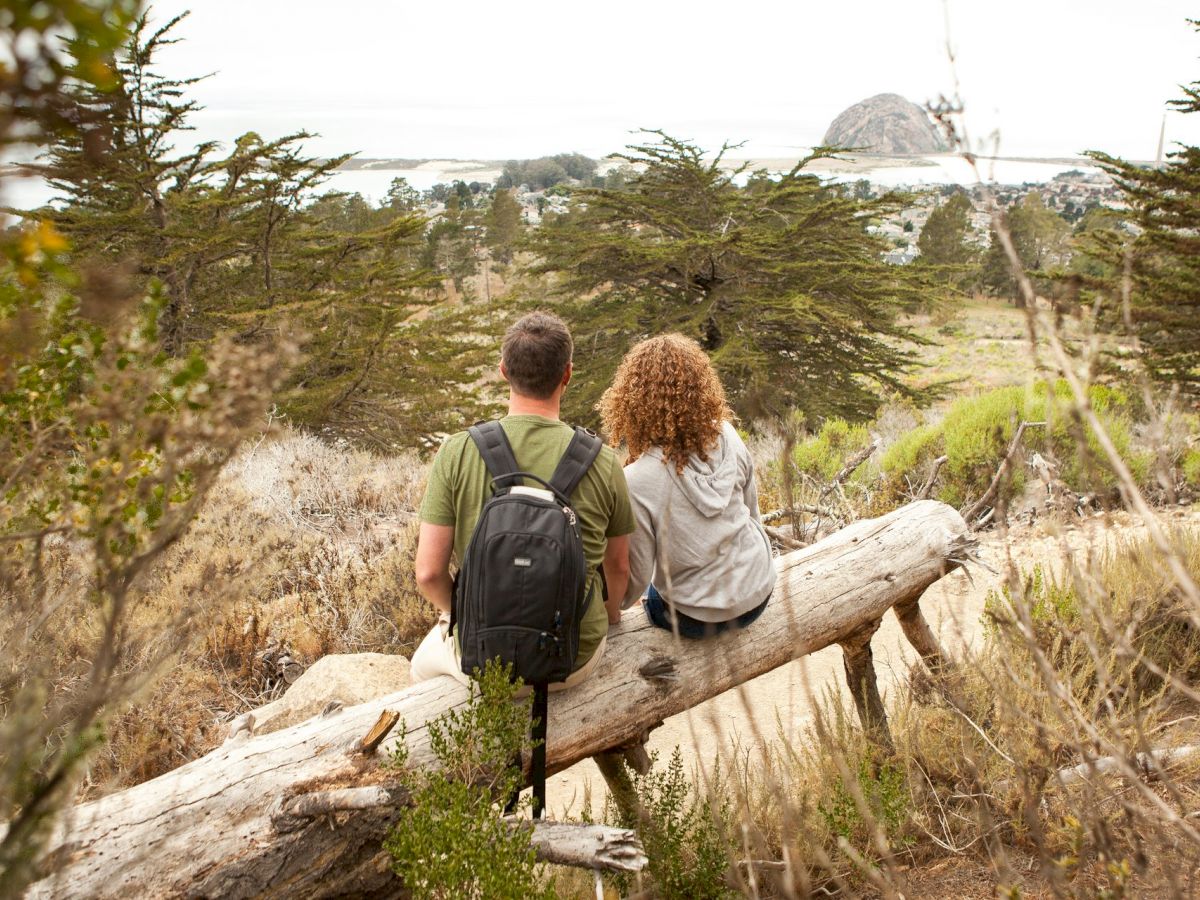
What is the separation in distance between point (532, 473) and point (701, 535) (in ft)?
2.42

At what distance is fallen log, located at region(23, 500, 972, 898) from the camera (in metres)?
2.29

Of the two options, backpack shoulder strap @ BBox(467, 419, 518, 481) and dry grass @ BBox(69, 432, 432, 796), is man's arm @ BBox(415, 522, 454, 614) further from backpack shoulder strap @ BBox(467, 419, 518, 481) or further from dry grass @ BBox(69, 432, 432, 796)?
dry grass @ BBox(69, 432, 432, 796)

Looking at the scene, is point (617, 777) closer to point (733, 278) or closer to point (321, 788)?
point (321, 788)

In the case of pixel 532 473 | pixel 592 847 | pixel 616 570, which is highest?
pixel 532 473

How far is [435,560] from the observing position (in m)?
2.71

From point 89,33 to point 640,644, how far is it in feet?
8.97

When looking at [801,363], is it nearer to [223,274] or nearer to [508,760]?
[223,274]

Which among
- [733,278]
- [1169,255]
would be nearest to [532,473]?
[1169,255]

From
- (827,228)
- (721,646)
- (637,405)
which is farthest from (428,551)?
(827,228)

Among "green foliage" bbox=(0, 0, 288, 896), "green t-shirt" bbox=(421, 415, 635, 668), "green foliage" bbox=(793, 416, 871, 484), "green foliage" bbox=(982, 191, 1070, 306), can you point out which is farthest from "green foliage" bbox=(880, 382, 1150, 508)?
"green foliage" bbox=(982, 191, 1070, 306)

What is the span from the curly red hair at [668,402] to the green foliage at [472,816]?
3.20 feet

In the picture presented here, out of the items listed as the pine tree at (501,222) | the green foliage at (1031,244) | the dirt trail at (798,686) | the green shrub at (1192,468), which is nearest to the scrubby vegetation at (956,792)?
the dirt trail at (798,686)

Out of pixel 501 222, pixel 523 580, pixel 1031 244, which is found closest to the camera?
pixel 523 580

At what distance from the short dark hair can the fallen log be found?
0.92 metres
